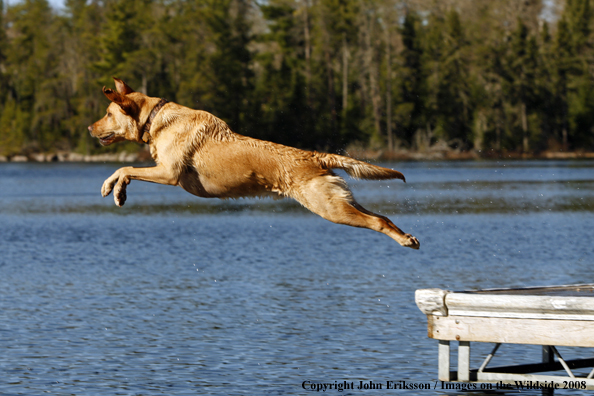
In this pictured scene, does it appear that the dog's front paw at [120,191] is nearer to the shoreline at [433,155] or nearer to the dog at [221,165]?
the dog at [221,165]

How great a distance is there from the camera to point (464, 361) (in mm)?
10344

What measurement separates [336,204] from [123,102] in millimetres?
2621

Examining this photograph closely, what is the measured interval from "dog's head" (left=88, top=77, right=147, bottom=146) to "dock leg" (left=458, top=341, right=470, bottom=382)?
4334mm

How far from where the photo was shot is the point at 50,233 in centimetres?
3562

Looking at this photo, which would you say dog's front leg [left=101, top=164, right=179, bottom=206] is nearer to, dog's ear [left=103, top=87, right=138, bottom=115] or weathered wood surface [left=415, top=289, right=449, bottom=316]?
dog's ear [left=103, top=87, right=138, bottom=115]

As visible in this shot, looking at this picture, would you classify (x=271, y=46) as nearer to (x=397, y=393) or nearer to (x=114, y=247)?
(x=114, y=247)

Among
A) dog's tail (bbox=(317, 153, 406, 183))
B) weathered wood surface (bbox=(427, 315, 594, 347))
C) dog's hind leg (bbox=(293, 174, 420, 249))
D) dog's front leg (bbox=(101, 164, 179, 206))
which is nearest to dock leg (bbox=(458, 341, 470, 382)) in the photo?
weathered wood surface (bbox=(427, 315, 594, 347))

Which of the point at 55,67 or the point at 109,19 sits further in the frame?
the point at 55,67

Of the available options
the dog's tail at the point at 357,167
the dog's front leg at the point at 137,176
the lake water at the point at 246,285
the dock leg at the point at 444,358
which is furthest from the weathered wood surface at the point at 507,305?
the lake water at the point at 246,285

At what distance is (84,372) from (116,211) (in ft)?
108

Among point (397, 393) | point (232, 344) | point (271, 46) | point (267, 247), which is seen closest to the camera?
point (397, 393)

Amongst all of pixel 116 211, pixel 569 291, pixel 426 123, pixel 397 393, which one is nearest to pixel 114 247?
pixel 116 211

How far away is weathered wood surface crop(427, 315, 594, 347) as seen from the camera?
9.38m

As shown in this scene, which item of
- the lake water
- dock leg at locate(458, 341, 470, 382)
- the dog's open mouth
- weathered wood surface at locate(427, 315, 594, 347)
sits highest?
the dog's open mouth
